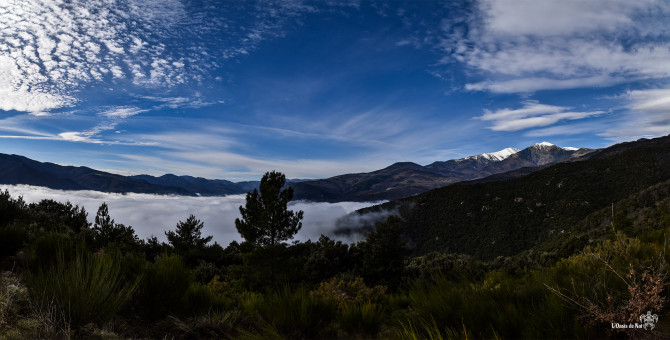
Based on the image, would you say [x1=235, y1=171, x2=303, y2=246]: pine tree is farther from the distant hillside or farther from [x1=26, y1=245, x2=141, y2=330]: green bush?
the distant hillside

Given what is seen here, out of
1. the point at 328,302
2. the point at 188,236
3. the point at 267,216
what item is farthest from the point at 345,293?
the point at 188,236

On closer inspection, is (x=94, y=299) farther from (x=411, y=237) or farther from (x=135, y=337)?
(x=411, y=237)

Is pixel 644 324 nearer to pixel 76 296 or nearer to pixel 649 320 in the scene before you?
pixel 649 320

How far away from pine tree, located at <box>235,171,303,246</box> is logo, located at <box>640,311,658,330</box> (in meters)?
34.6

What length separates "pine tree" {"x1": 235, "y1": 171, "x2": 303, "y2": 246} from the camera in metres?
35.5

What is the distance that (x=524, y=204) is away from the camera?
428ft

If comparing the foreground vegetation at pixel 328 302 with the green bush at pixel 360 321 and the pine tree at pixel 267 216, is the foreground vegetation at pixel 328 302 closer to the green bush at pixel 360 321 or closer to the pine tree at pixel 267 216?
the green bush at pixel 360 321

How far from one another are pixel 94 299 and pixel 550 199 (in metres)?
158

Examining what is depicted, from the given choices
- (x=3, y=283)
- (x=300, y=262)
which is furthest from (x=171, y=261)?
(x=300, y=262)

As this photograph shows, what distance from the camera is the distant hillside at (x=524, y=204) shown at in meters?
113

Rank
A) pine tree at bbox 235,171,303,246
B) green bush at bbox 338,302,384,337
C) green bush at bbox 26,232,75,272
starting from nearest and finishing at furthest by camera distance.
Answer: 1. green bush at bbox 338,302,384,337
2. green bush at bbox 26,232,75,272
3. pine tree at bbox 235,171,303,246

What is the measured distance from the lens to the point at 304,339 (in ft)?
12.1

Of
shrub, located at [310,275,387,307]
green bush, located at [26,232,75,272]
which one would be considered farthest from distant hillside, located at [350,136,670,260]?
green bush, located at [26,232,75,272]

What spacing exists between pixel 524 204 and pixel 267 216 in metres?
132
